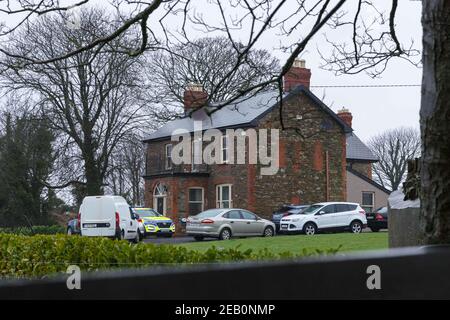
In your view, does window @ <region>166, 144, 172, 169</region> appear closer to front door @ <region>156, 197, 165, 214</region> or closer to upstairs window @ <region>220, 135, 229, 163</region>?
front door @ <region>156, 197, 165, 214</region>

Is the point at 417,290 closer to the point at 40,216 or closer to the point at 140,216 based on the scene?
the point at 140,216

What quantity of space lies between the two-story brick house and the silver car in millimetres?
5031

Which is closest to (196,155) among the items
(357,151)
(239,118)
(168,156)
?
(168,156)

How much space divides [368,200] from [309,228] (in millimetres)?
13373

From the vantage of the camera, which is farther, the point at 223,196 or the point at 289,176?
the point at 223,196

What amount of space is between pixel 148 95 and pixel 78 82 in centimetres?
377

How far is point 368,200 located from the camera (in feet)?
140

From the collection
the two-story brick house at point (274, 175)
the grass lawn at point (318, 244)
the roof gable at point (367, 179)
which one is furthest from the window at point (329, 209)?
the roof gable at point (367, 179)

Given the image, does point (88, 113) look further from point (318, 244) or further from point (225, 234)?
point (318, 244)

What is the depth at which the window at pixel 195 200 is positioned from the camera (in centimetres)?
3797

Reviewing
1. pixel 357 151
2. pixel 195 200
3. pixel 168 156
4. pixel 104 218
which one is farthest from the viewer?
pixel 357 151

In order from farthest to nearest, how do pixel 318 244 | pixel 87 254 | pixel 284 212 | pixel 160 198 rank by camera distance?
pixel 160 198 → pixel 284 212 → pixel 318 244 → pixel 87 254

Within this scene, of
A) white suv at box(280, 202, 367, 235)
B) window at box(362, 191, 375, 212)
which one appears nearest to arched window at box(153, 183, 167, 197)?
white suv at box(280, 202, 367, 235)

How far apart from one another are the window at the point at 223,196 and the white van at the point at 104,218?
400 inches
